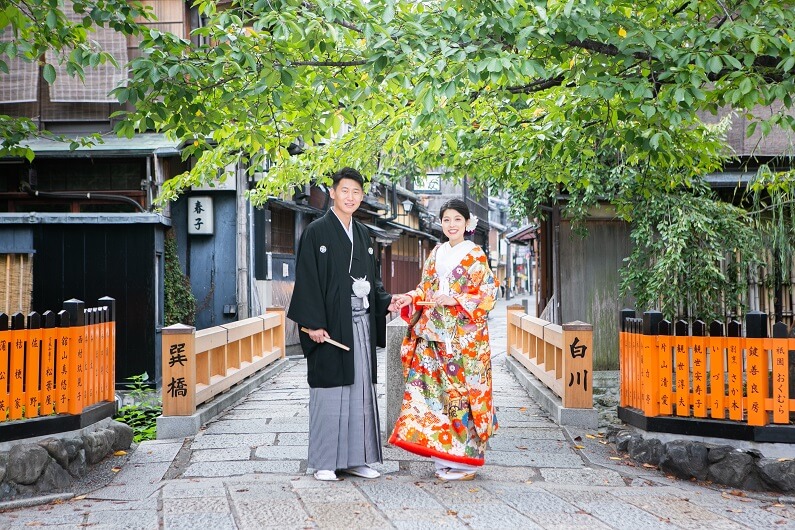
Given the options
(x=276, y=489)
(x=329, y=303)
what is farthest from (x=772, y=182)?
(x=276, y=489)

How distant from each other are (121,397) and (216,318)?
12.9 feet

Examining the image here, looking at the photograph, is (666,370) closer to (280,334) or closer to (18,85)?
(280,334)

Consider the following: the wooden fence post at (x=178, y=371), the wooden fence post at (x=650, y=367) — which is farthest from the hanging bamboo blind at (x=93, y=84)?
the wooden fence post at (x=650, y=367)

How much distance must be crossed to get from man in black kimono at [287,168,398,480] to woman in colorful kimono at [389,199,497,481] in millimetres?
324

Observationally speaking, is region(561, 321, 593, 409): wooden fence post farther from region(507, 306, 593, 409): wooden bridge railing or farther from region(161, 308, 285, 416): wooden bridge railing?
region(161, 308, 285, 416): wooden bridge railing

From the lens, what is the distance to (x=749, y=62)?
223 inches

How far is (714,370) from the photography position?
639cm

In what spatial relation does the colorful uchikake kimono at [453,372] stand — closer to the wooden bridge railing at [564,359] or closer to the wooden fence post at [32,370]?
the wooden bridge railing at [564,359]

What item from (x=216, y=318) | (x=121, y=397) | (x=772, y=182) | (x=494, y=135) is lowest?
(x=121, y=397)

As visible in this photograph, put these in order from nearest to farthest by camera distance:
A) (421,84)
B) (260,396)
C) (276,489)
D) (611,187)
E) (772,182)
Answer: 1. (276,489)
2. (421,84)
3. (772,182)
4. (260,396)
5. (611,187)

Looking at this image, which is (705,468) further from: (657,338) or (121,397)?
(121,397)

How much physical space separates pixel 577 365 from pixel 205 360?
4045mm

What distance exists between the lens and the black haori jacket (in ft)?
18.7

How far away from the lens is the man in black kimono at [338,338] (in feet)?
18.8
